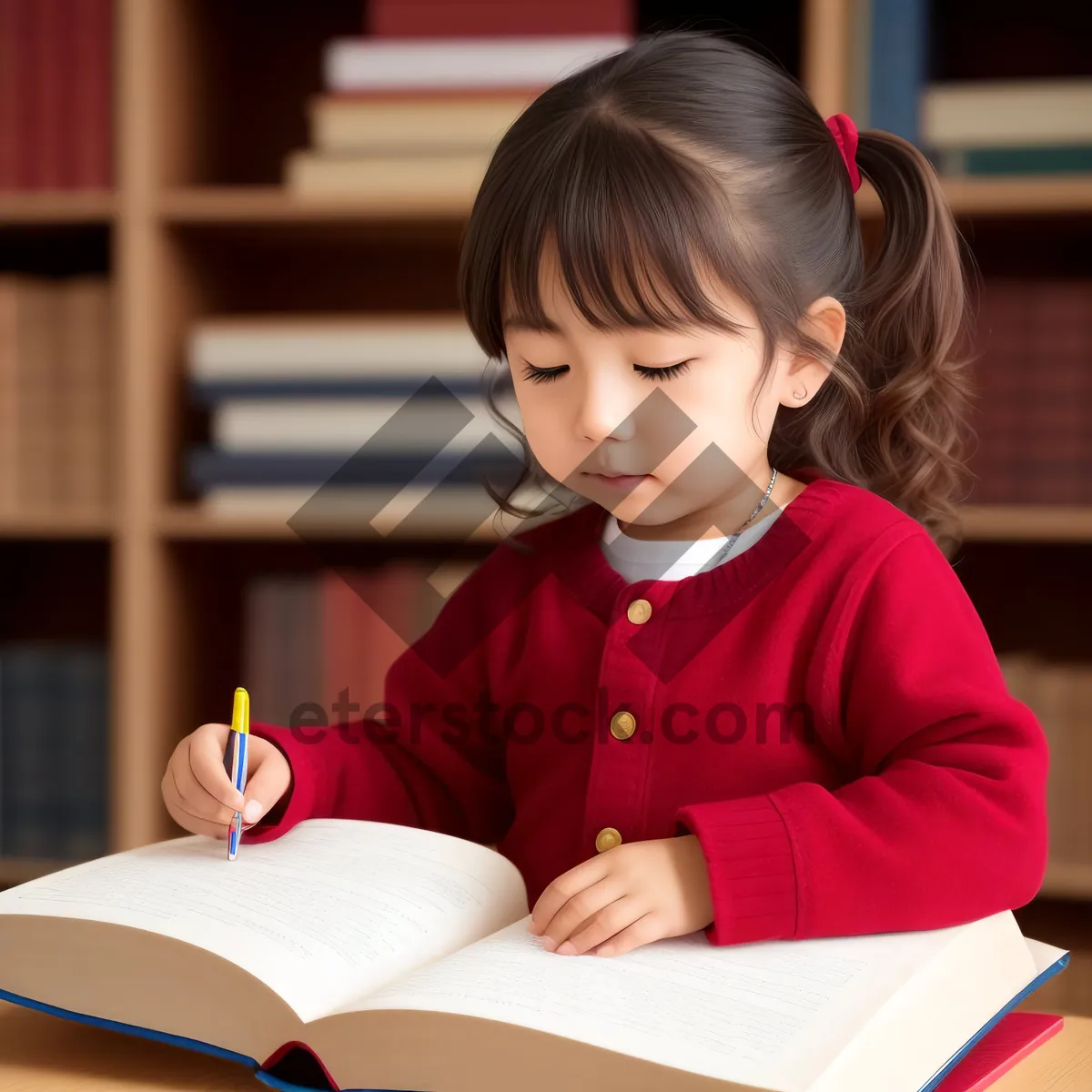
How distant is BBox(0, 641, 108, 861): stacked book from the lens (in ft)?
5.68

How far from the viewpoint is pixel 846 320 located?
2.62 ft

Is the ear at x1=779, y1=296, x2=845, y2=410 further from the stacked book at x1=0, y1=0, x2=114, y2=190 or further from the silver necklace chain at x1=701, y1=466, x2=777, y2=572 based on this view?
the stacked book at x1=0, y1=0, x2=114, y2=190

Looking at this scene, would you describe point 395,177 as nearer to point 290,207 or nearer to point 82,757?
point 290,207

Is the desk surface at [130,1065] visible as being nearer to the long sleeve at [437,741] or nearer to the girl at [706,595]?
the girl at [706,595]

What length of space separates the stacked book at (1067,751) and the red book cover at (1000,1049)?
3.22 ft

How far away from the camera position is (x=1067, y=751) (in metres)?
1.54

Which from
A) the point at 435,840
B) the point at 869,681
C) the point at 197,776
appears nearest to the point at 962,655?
the point at 869,681

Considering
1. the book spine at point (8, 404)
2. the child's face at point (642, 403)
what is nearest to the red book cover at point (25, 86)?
the book spine at point (8, 404)

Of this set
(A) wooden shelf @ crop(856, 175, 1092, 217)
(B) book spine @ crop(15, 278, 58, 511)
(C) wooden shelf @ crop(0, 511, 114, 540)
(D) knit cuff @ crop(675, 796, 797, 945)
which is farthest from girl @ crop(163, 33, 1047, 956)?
(B) book spine @ crop(15, 278, 58, 511)

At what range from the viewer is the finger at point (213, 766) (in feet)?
2.29

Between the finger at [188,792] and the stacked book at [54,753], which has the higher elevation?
the finger at [188,792]

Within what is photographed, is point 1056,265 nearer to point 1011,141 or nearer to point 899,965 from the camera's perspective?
point 1011,141

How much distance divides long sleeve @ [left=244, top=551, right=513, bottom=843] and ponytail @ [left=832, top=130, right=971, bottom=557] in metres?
0.27

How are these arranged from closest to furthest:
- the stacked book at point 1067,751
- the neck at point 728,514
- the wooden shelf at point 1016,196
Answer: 1. the neck at point 728,514
2. the wooden shelf at point 1016,196
3. the stacked book at point 1067,751
